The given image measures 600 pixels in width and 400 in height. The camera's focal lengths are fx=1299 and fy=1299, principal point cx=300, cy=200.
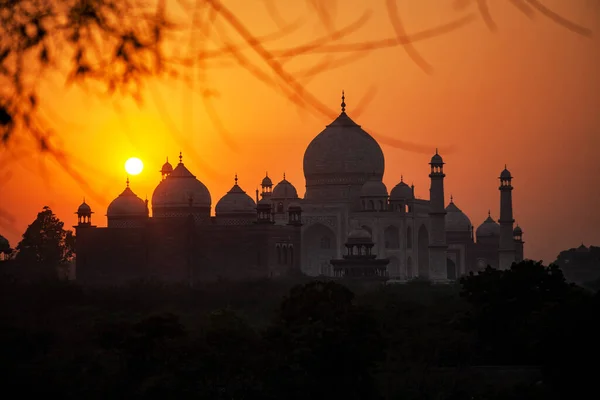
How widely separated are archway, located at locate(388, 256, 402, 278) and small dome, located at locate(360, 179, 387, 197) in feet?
9.76

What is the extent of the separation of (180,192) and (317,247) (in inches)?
320

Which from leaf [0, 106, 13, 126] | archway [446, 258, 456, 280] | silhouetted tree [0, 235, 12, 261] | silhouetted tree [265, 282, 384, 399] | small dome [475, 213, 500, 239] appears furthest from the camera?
small dome [475, 213, 500, 239]

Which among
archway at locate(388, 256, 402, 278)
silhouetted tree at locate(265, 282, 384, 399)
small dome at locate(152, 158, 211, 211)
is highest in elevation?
small dome at locate(152, 158, 211, 211)

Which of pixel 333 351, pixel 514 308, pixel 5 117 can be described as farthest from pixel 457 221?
pixel 5 117

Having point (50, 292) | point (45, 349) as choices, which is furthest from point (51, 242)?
point (45, 349)

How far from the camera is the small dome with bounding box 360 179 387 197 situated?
58.6 meters

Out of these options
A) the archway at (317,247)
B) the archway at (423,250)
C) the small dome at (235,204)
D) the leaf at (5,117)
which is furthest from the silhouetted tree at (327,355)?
the archway at (423,250)

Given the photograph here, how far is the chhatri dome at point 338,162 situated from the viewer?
5997 cm

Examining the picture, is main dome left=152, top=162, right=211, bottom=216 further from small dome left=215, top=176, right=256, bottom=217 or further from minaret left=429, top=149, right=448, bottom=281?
minaret left=429, top=149, right=448, bottom=281

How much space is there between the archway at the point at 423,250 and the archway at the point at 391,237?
2.00 m

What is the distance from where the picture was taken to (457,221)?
69812 mm

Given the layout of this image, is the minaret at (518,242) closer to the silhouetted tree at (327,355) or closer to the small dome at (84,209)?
the small dome at (84,209)

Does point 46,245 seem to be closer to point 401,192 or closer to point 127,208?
point 127,208

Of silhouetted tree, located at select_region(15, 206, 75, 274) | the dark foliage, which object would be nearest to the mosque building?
silhouetted tree, located at select_region(15, 206, 75, 274)
